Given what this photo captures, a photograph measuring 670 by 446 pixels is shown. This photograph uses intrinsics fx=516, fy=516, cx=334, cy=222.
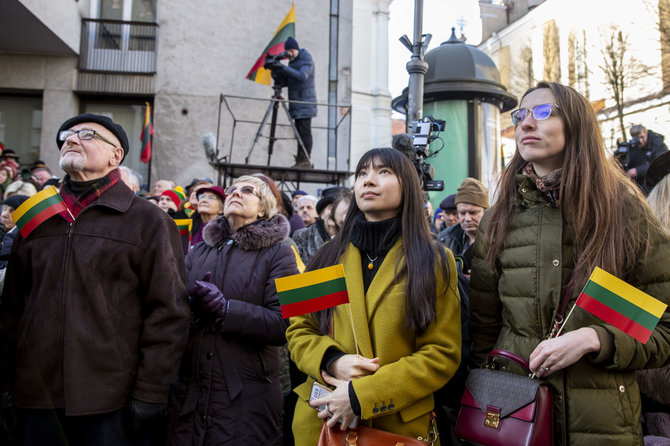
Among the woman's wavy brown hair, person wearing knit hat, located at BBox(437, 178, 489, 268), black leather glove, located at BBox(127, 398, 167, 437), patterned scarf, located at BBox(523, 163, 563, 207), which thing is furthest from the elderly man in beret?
person wearing knit hat, located at BBox(437, 178, 489, 268)

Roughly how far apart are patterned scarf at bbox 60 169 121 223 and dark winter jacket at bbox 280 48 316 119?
688 cm

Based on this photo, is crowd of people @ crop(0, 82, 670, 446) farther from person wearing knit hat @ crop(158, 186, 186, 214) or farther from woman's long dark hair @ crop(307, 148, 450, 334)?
person wearing knit hat @ crop(158, 186, 186, 214)

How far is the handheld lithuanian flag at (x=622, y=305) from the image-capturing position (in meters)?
1.77

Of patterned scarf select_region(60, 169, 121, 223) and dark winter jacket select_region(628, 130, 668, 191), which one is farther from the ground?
dark winter jacket select_region(628, 130, 668, 191)

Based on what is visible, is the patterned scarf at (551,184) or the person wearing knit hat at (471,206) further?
the person wearing knit hat at (471,206)

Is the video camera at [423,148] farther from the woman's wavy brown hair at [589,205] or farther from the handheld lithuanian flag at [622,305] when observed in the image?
the handheld lithuanian flag at [622,305]

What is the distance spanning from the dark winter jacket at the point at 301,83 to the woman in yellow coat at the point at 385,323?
706cm

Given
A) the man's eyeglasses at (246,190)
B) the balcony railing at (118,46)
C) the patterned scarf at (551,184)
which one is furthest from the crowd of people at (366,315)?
the balcony railing at (118,46)

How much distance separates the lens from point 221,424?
2.69 metres

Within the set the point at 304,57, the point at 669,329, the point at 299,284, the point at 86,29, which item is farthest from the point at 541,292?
the point at 86,29

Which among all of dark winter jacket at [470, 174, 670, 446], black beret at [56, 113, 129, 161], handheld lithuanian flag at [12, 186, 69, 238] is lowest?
dark winter jacket at [470, 174, 670, 446]

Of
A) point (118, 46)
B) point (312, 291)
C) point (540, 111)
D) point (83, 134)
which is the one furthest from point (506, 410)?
point (118, 46)

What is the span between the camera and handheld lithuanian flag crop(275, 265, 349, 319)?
81.5 inches

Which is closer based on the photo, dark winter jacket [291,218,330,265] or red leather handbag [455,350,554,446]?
red leather handbag [455,350,554,446]
